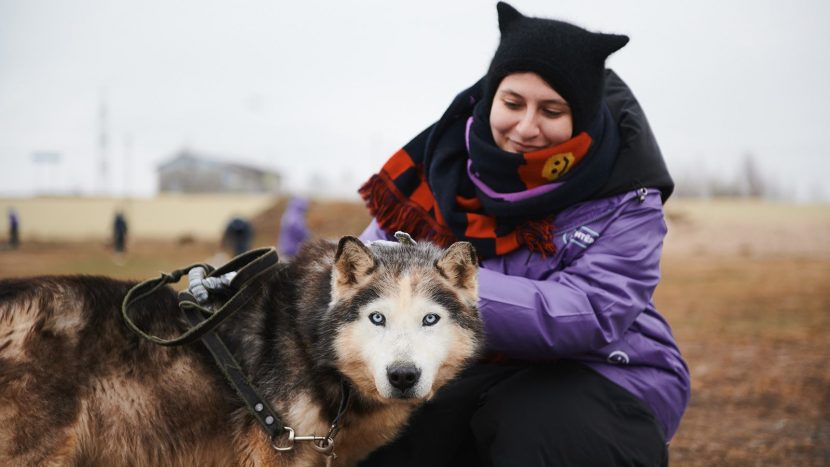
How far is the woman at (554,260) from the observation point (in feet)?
11.7

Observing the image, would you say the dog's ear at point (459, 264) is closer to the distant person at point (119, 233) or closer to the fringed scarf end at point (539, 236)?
the fringed scarf end at point (539, 236)

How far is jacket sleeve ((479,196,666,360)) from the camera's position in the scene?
3520 mm

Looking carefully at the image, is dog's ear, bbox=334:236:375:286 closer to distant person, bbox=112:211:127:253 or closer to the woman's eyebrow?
the woman's eyebrow

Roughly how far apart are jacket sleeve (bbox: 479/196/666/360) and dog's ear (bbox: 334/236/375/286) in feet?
2.14

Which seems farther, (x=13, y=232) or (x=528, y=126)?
(x=13, y=232)

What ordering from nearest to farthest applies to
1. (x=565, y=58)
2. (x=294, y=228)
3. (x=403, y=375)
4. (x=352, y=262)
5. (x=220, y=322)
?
(x=403, y=375) → (x=352, y=262) → (x=220, y=322) → (x=565, y=58) → (x=294, y=228)

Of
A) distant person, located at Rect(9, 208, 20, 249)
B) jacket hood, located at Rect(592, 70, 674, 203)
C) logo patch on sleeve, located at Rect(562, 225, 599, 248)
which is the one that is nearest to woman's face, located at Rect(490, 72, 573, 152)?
jacket hood, located at Rect(592, 70, 674, 203)

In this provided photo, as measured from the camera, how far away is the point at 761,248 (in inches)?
1313

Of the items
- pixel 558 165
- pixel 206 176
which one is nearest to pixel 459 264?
pixel 558 165

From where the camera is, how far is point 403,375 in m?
2.96

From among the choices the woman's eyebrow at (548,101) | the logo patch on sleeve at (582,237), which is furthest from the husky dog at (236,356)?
the woman's eyebrow at (548,101)

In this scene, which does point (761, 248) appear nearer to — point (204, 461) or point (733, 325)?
point (733, 325)

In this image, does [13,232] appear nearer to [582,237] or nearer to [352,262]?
[352,262]

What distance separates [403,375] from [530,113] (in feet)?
5.62
